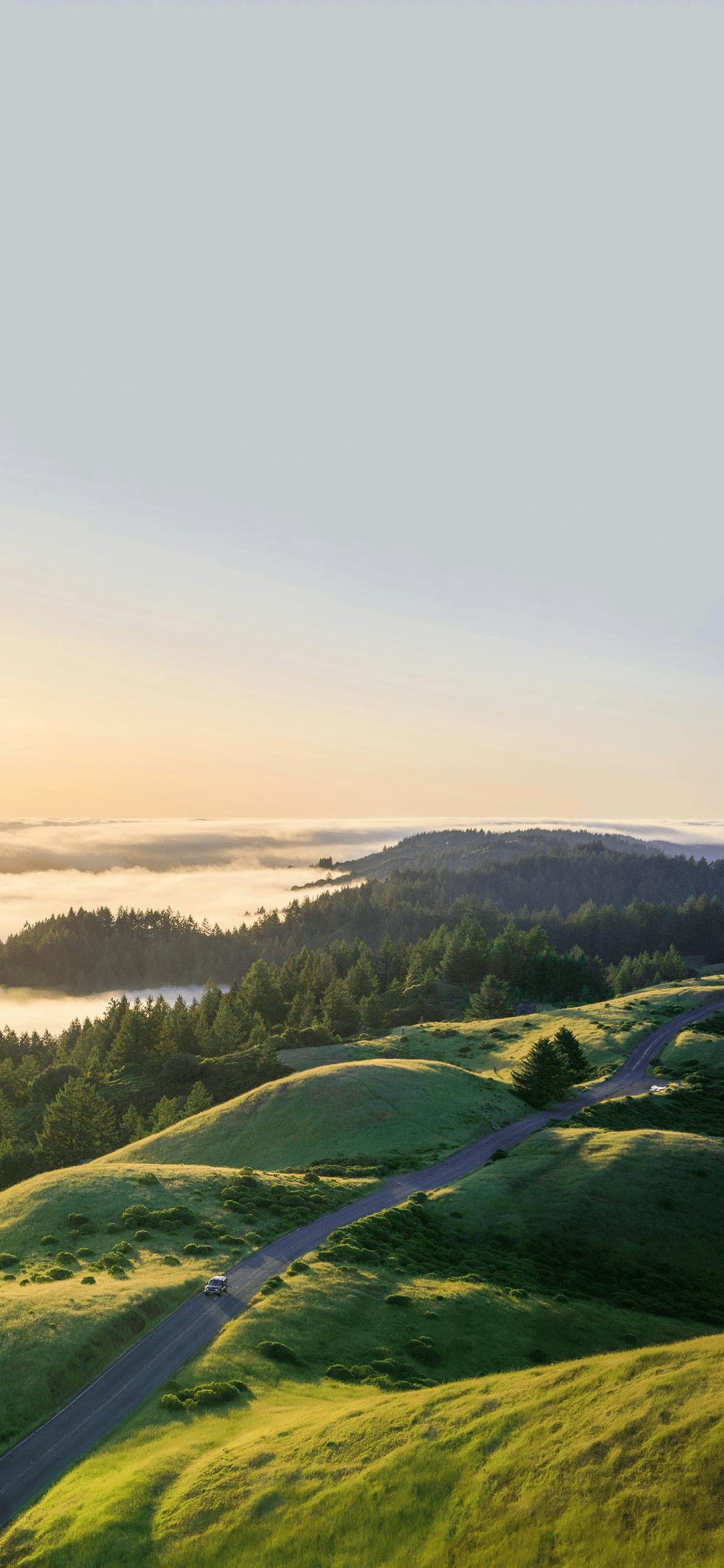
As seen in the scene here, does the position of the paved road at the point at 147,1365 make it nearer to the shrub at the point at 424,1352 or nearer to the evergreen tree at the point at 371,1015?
the shrub at the point at 424,1352

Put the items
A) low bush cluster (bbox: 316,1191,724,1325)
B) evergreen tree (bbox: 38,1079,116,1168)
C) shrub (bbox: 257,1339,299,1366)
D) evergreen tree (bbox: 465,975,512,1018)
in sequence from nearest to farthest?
shrub (bbox: 257,1339,299,1366) < low bush cluster (bbox: 316,1191,724,1325) < evergreen tree (bbox: 38,1079,116,1168) < evergreen tree (bbox: 465,975,512,1018)

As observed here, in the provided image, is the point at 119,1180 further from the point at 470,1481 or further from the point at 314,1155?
the point at 470,1481

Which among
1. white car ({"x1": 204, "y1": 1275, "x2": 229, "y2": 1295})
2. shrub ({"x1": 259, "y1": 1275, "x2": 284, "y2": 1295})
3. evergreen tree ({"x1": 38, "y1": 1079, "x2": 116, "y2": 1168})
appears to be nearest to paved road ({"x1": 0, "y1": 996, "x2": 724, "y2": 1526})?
Answer: white car ({"x1": 204, "y1": 1275, "x2": 229, "y2": 1295})

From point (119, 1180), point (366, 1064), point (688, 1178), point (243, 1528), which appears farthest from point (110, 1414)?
point (366, 1064)

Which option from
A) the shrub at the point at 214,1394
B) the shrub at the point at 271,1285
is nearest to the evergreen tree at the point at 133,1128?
the shrub at the point at 271,1285

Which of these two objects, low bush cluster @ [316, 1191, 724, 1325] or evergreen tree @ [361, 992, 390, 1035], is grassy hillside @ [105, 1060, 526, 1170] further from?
evergreen tree @ [361, 992, 390, 1035]
